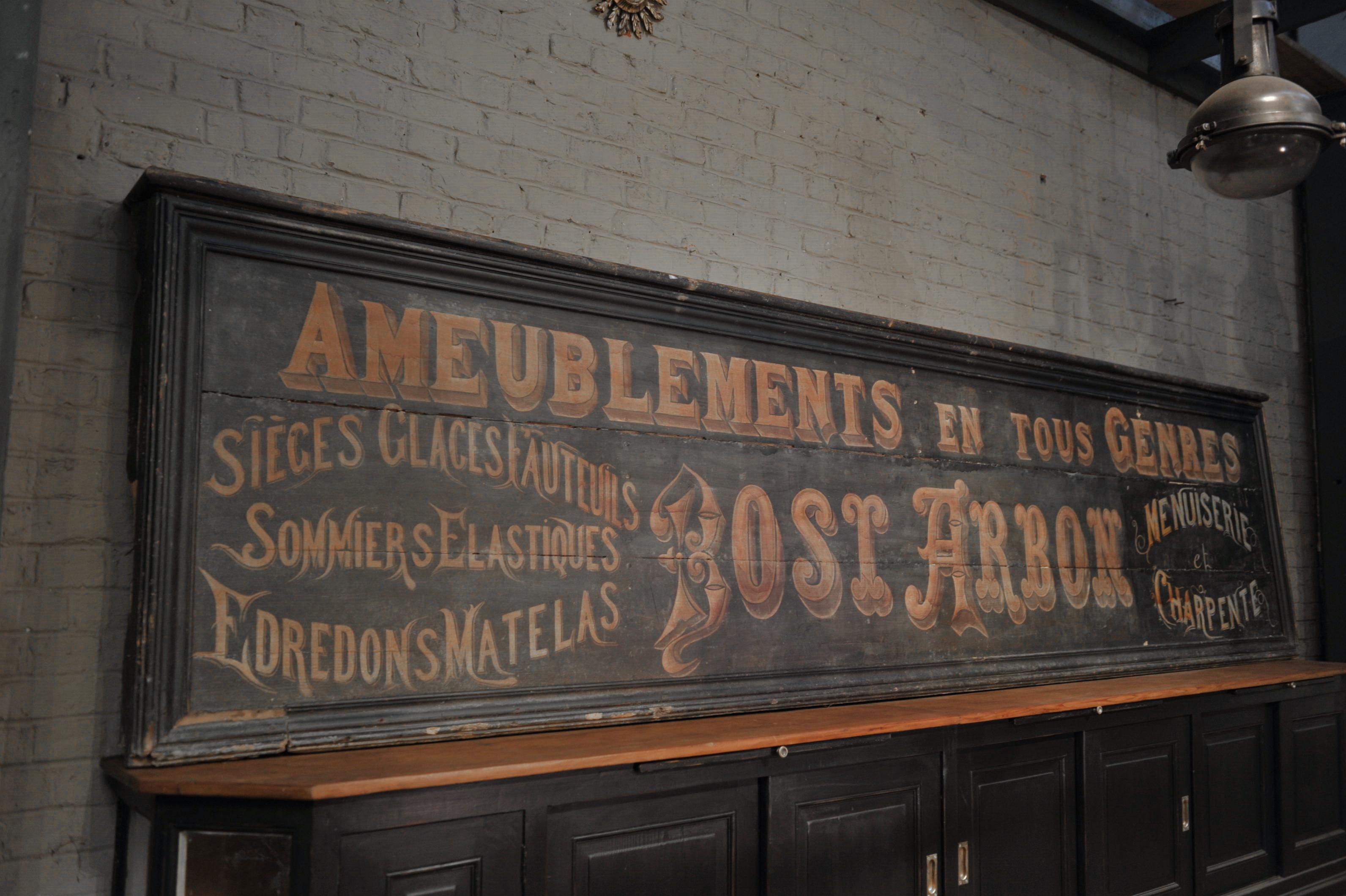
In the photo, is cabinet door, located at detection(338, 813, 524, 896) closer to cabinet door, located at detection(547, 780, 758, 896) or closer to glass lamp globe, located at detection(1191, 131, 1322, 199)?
cabinet door, located at detection(547, 780, 758, 896)

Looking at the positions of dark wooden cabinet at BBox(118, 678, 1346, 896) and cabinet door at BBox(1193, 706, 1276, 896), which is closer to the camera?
dark wooden cabinet at BBox(118, 678, 1346, 896)

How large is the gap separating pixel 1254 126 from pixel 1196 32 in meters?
1.86

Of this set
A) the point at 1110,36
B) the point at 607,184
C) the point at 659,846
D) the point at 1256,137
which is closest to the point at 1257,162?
the point at 1256,137

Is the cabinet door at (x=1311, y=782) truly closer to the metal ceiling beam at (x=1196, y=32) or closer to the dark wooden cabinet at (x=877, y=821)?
the dark wooden cabinet at (x=877, y=821)

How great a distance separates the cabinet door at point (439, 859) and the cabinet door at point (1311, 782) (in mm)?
2957

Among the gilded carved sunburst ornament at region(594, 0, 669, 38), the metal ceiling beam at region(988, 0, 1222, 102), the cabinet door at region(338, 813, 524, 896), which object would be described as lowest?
the cabinet door at region(338, 813, 524, 896)

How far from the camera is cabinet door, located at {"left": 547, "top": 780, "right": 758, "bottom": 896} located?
6.20 feet

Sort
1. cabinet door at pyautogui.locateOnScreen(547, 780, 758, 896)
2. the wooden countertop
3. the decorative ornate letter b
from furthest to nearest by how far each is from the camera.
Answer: the decorative ornate letter b
cabinet door at pyautogui.locateOnScreen(547, 780, 758, 896)
the wooden countertop

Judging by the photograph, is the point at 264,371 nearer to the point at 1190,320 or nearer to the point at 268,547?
the point at 268,547

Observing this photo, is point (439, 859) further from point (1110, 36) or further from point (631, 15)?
point (1110, 36)

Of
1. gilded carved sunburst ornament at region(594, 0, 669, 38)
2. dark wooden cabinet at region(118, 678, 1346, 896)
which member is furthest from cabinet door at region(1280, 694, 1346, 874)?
gilded carved sunburst ornament at region(594, 0, 669, 38)

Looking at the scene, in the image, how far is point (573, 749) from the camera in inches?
77.0

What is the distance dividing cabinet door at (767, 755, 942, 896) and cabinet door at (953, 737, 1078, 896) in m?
0.14

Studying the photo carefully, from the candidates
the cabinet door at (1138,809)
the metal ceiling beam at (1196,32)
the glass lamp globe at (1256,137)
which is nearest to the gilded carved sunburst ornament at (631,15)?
the glass lamp globe at (1256,137)
